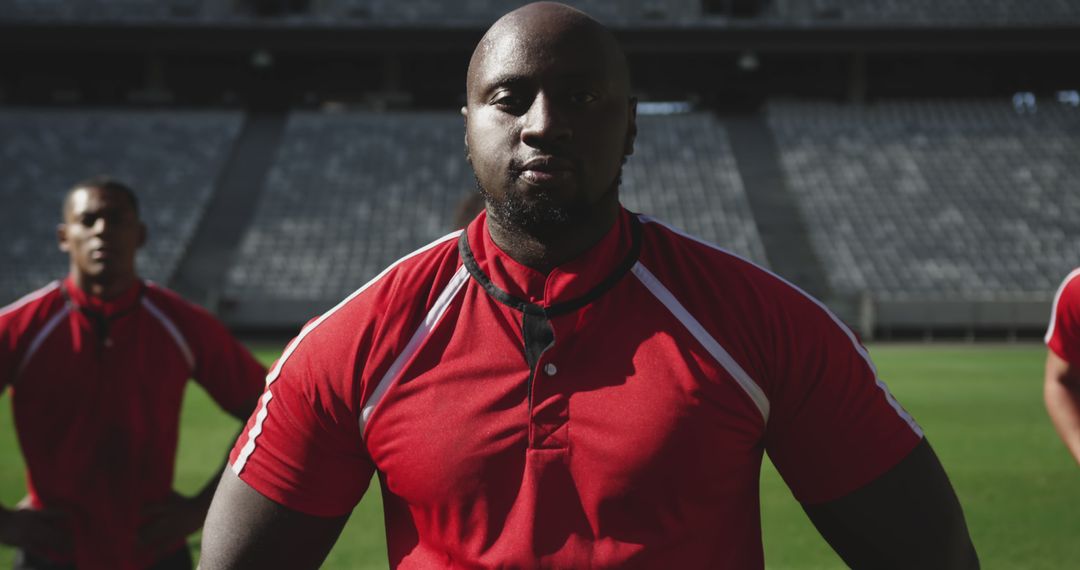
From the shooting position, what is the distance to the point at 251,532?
177cm

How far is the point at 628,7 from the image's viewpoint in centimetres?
3219

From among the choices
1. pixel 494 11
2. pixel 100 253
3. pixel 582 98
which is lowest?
pixel 100 253

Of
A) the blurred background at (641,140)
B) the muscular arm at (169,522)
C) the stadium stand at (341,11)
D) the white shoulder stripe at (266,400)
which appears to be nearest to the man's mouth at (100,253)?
the muscular arm at (169,522)

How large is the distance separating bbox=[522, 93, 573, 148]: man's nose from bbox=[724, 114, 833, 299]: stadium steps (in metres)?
22.7

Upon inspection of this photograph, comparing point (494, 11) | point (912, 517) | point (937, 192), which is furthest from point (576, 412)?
point (494, 11)

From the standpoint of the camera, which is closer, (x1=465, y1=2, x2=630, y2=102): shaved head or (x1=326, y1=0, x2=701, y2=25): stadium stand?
(x1=465, y1=2, x2=630, y2=102): shaved head

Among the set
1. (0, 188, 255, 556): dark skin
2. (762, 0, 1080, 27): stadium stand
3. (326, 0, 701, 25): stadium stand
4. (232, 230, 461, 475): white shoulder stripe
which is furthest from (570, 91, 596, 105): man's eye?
(762, 0, 1080, 27): stadium stand

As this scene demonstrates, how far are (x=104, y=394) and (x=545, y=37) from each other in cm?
300

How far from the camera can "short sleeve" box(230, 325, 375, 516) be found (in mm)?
1760

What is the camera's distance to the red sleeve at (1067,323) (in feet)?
12.9

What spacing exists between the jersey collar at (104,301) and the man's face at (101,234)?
0.06m

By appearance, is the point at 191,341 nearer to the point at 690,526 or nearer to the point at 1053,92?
the point at 690,526

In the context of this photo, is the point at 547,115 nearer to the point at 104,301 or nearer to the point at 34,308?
the point at 104,301

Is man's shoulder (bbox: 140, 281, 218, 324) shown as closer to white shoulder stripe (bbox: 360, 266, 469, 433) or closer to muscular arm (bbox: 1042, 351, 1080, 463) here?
white shoulder stripe (bbox: 360, 266, 469, 433)
